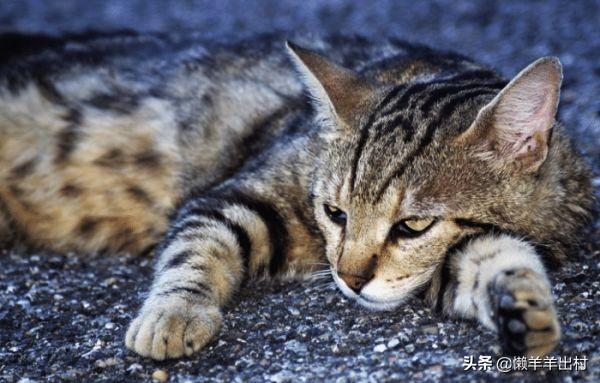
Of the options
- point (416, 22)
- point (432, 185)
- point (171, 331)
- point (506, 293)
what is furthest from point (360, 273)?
point (416, 22)

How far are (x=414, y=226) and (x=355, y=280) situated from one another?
242 millimetres

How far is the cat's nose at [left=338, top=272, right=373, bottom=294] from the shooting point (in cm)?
258

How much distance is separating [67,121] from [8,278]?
0.81m

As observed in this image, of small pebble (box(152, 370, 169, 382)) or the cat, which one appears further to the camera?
the cat

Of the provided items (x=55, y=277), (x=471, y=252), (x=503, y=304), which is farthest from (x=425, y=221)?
(x=55, y=277)

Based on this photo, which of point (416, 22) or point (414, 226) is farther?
point (416, 22)

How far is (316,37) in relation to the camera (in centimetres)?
421

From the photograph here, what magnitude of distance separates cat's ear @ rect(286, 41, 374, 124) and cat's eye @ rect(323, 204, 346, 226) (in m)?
0.31

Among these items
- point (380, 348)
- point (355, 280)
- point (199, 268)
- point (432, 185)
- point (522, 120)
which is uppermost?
point (522, 120)

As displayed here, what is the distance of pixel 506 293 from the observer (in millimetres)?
2342

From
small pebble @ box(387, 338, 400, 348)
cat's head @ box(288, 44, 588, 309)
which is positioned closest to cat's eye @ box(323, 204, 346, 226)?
cat's head @ box(288, 44, 588, 309)

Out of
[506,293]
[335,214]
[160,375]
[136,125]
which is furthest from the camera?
[136,125]

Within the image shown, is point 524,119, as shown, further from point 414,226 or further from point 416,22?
point 416,22

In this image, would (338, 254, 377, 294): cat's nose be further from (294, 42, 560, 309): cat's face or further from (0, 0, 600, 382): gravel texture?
(0, 0, 600, 382): gravel texture
